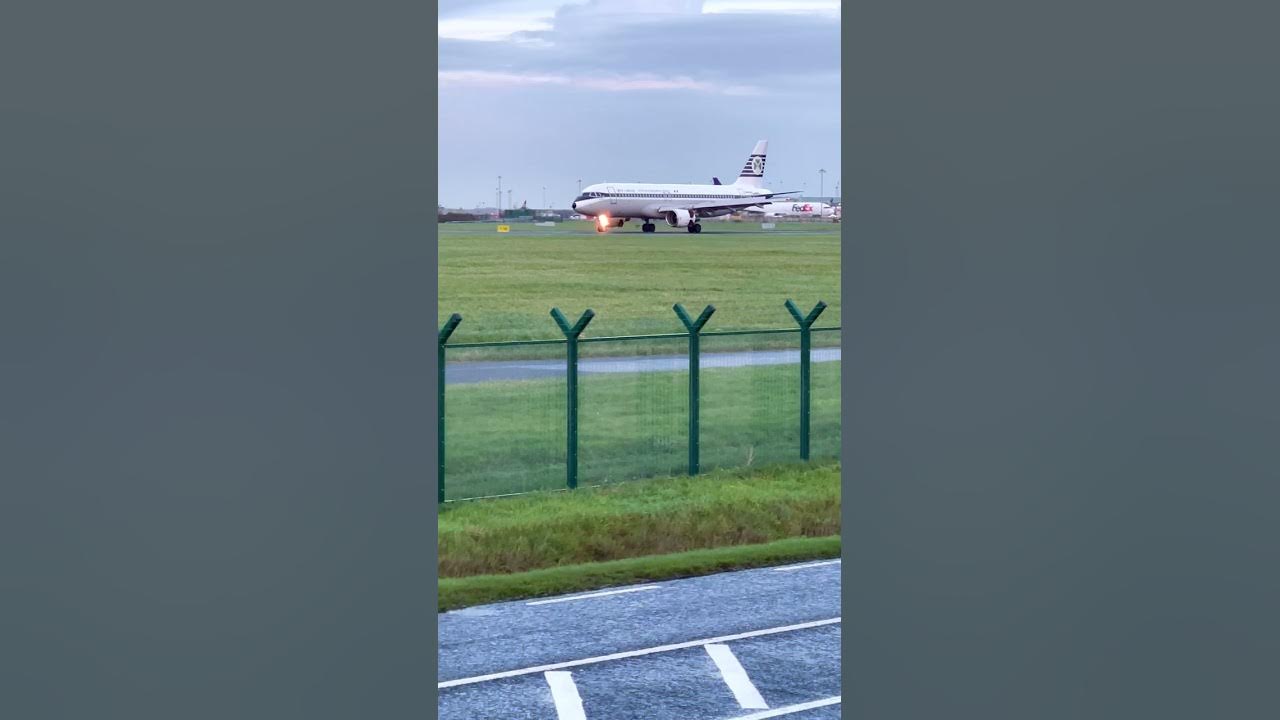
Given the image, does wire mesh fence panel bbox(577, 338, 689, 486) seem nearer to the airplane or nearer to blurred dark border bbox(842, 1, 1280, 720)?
blurred dark border bbox(842, 1, 1280, 720)

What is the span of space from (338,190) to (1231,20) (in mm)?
1309

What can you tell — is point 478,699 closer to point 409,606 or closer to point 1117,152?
point 409,606

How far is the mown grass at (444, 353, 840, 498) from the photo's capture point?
10859 millimetres

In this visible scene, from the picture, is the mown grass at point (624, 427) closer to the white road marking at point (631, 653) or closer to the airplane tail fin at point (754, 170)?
the white road marking at point (631, 653)

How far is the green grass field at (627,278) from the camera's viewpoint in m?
30.0

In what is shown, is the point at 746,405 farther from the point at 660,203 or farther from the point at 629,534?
the point at 660,203

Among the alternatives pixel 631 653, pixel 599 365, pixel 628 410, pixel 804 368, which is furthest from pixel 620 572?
pixel 599 365

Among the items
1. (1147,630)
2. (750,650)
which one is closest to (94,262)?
(1147,630)

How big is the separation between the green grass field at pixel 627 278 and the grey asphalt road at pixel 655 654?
1623 centimetres

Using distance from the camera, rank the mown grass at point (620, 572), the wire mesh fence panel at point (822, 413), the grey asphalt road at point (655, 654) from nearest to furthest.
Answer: the grey asphalt road at point (655, 654) < the mown grass at point (620, 572) < the wire mesh fence panel at point (822, 413)

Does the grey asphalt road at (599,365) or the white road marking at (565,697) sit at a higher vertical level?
the grey asphalt road at (599,365)

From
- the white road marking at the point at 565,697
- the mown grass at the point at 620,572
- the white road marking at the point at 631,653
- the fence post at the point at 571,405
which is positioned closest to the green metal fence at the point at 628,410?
the fence post at the point at 571,405

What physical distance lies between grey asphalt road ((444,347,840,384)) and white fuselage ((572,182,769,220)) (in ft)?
119

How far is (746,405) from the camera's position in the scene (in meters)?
12.7
